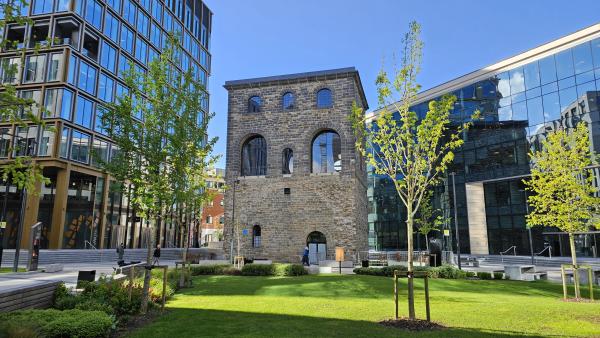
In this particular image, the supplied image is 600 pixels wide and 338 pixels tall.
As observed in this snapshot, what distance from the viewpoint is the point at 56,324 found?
6953mm

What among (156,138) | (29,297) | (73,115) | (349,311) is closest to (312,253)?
(349,311)

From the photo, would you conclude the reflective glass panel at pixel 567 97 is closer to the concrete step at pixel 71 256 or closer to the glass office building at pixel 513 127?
the glass office building at pixel 513 127

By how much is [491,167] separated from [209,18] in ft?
156

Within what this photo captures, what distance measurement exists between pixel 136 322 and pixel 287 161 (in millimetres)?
21257

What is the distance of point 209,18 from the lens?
63.7 meters

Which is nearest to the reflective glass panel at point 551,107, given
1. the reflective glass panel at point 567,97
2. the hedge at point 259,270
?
the reflective glass panel at point 567,97

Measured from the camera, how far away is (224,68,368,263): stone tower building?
27.9 metres

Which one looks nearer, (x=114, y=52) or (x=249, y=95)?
(x=249, y=95)

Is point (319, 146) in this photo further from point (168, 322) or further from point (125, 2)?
point (125, 2)

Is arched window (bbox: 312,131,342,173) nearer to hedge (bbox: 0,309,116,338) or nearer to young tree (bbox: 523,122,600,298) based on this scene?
young tree (bbox: 523,122,600,298)

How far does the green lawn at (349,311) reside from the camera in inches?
323

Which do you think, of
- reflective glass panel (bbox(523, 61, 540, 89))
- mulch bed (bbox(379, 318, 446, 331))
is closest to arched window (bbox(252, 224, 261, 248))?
mulch bed (bbox(379, 318, 446, 331))

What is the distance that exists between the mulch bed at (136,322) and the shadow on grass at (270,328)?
0.22m

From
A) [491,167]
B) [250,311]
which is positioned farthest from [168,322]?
[491,167]
